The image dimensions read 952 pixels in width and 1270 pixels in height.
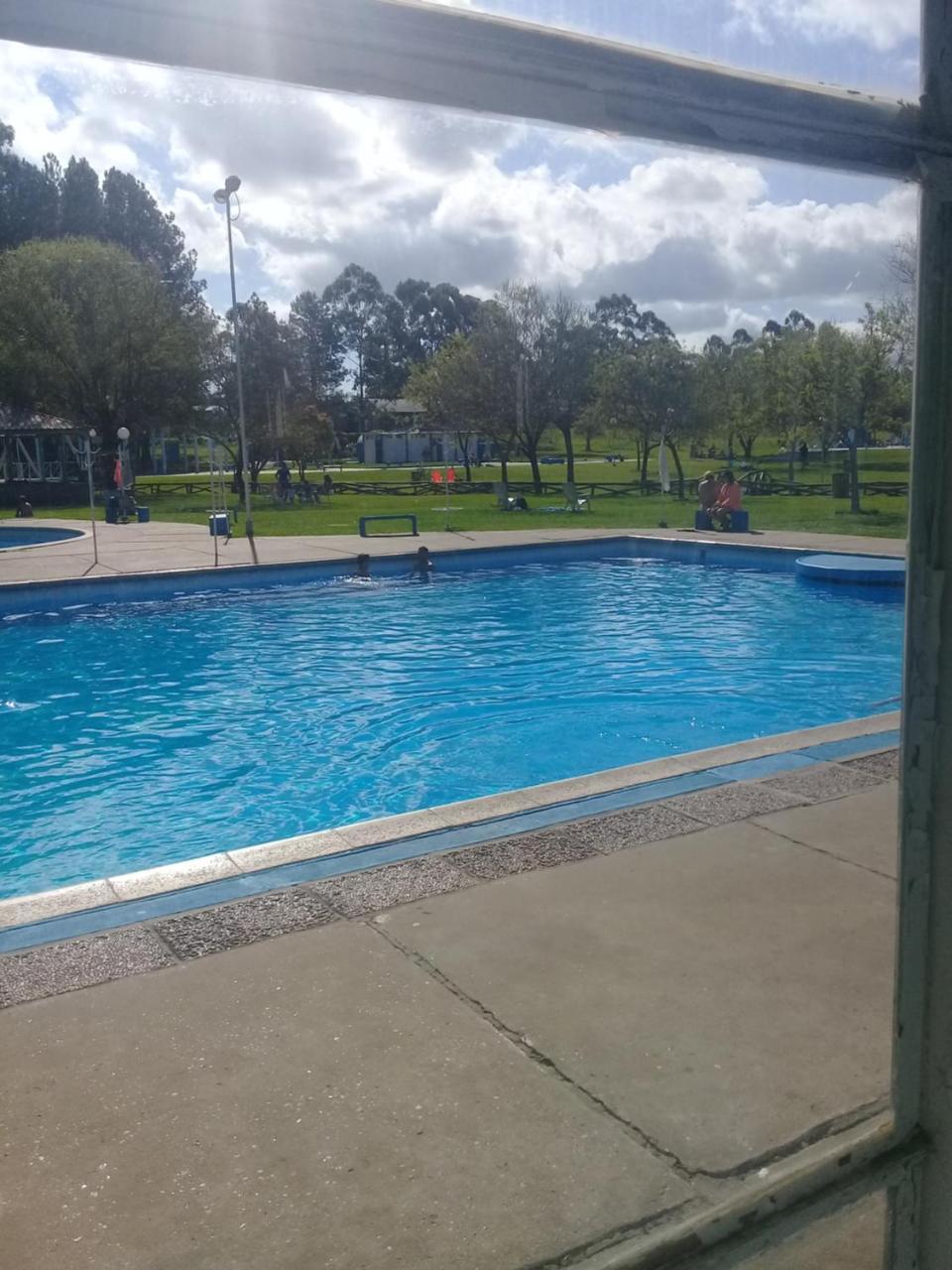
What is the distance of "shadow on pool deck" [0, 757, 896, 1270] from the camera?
2.12 metres

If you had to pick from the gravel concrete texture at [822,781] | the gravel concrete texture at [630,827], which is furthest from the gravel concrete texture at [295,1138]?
the gravel concrete texture at [822,781]

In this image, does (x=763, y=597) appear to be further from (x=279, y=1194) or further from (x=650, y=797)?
(x=279, y=1194)

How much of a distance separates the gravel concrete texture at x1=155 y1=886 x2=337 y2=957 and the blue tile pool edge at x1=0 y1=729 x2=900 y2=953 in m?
0.10

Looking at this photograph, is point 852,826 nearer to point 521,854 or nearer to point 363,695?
point 521,854

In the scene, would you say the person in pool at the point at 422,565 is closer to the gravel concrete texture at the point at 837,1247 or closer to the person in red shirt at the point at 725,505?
the person in red shirt at the point at 725,505

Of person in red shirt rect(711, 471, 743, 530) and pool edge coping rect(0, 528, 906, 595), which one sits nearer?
pool edge coping rect(0, 528, 906, 595)

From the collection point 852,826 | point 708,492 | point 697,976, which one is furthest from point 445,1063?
point 708,492

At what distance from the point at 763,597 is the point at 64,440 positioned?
2921 cm

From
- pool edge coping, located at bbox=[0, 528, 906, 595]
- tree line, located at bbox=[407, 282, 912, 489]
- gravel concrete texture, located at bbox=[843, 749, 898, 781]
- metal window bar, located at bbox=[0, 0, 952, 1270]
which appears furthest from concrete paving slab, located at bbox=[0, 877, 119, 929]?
tree line, located at bbox=[407, 282, 912, 489]

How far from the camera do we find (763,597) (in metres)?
13.8

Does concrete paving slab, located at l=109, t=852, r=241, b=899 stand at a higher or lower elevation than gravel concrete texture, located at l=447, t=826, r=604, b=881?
lower

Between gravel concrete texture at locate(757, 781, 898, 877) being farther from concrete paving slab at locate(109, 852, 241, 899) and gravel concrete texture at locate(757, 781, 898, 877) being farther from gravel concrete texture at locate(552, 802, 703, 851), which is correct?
concrete paving slab at locate(109, 852, 241, 899)

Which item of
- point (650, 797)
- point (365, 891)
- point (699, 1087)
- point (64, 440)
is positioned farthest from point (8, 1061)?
point (64, 440)

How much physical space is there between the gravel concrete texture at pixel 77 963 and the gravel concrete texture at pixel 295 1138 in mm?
103
